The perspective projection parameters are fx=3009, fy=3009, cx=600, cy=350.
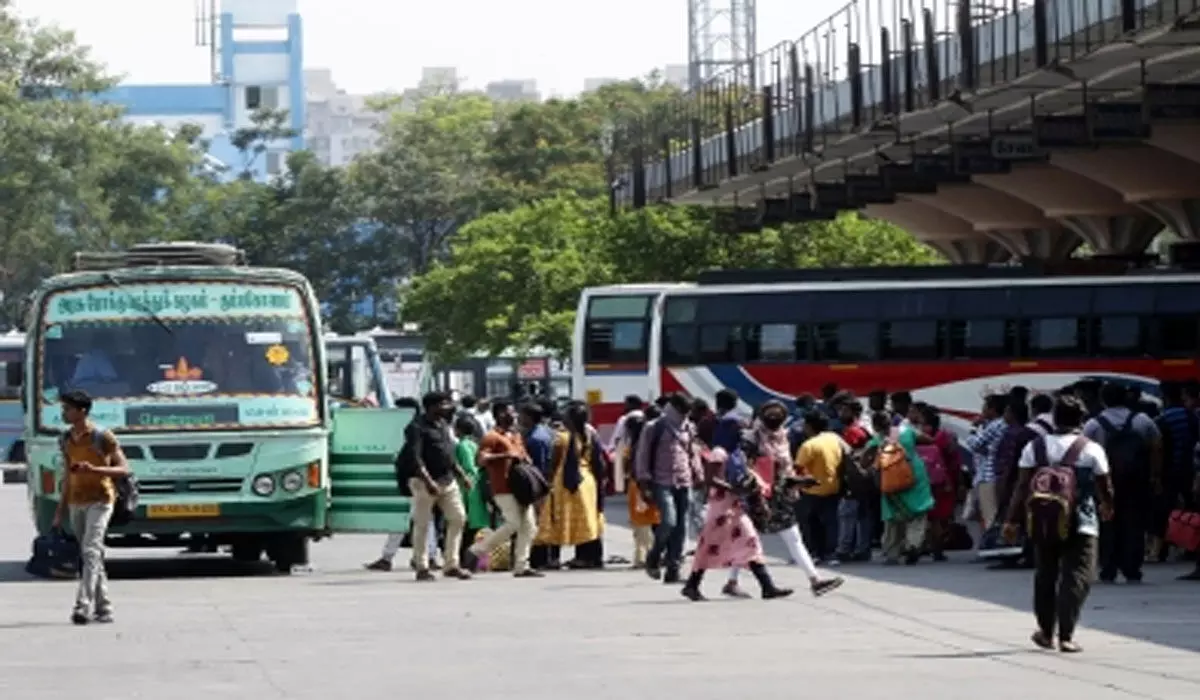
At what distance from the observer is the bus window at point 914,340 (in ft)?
135

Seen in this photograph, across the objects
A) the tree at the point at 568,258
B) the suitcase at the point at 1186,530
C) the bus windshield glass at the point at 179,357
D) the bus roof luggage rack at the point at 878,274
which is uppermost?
the tree at the point at 568,258

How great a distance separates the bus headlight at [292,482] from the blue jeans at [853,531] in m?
5.01

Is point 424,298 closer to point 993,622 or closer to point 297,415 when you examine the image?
point 297,415

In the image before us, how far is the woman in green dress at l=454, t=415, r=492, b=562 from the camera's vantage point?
25.9m

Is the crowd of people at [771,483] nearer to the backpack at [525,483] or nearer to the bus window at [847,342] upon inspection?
the backpack at [525,483]

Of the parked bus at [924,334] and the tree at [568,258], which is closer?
the parked bus at [924,334]

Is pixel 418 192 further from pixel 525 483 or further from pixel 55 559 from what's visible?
pixel 525 483

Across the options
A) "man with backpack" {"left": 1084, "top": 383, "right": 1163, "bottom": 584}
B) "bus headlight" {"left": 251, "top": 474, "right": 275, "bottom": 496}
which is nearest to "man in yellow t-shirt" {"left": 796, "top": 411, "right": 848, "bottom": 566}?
"man with backpack" {"left": 1084, "top": 383, "right": 1163, "bottom": 584}

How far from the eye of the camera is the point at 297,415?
25438 mm

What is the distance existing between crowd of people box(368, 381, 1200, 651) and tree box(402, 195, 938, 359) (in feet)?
109

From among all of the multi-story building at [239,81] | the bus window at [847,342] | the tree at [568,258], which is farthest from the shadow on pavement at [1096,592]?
the multi-story building at [239,81]

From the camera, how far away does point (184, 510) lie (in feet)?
81.5

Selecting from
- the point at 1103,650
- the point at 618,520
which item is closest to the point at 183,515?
the point at 1103,650

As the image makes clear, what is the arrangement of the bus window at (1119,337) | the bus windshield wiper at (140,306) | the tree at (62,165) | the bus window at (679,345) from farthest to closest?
the tree at (62,165) → the bus window at (679,345) → the bus window at (1119,337) → the bus windshield wiper at (140,306)
